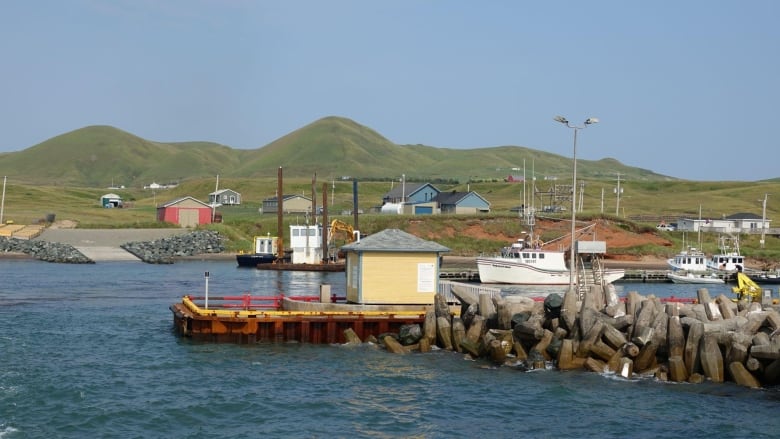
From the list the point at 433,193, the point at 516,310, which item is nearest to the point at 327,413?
the point at 516,310

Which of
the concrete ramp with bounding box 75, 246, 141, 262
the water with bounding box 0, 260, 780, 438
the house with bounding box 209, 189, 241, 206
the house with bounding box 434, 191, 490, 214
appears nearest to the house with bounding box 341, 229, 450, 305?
the water with bounding box 0, 260, 780, 438

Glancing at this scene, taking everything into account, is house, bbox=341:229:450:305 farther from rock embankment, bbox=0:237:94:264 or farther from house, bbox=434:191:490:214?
house, bbox=434:191:490:214

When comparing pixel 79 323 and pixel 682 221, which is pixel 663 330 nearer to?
pixel 79 323

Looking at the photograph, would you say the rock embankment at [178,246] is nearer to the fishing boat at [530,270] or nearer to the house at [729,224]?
the fishing boat at [530,270]

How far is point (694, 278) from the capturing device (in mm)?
74250

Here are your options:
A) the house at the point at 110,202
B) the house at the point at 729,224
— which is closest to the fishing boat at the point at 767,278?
the house at the point at 729,224

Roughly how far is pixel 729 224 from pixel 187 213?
64.1 metres

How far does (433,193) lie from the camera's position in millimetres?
141500

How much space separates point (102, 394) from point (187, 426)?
4519 millimetres

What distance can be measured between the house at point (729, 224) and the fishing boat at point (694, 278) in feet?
127

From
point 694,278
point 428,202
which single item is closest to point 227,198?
point 428,202

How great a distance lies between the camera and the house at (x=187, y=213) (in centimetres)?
11794

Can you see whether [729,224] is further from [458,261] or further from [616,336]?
[616,336]

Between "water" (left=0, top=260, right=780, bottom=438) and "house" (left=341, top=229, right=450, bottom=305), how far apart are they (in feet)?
10.2
